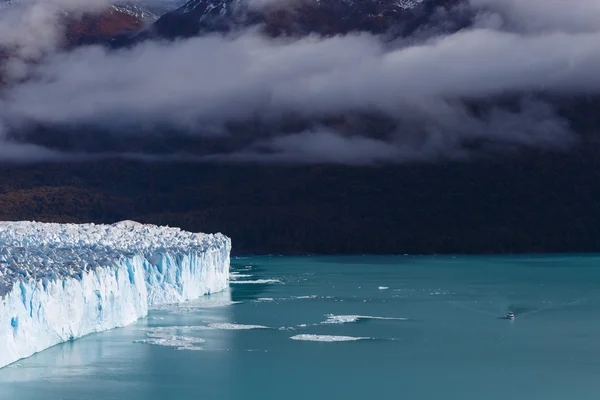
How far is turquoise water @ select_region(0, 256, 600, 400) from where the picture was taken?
2691cm

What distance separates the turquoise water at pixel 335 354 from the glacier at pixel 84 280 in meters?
0.75

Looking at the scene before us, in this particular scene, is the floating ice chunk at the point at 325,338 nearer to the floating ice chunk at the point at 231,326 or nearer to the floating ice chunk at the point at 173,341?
the floating ice chunk at the point at 231,326

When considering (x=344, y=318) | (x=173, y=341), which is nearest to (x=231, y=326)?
(x=173, y=341)

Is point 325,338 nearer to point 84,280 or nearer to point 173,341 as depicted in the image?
point 173,341

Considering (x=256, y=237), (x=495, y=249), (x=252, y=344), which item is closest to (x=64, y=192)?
(x=256, y=237)

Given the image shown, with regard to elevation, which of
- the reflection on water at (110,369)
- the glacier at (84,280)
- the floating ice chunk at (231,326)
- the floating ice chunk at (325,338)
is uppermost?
the glacier at (84,280)

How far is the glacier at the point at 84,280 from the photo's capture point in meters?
29.2

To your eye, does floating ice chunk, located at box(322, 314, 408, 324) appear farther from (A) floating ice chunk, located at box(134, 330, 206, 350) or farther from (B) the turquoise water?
(A) floating ice chunk, located at box(134, 330, 206, 350)

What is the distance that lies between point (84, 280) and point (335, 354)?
346 inches

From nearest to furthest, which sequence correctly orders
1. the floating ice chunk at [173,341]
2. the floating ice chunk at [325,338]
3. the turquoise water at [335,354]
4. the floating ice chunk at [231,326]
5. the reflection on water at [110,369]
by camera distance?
1. the reflection on water at [110,369]
2. the turquoise water at [335,354]
3. the floating ice chunk at [173,341]
4. the floating ice chunk at [325,338]
5. the floating ice chunk at [231,326]

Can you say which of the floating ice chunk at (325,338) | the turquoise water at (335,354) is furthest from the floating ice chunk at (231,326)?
the floating ice chunk at (325,338)

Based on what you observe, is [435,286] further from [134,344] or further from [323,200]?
[323,200]

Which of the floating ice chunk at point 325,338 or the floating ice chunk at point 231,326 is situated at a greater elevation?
the floating ice chunk at point 231,326

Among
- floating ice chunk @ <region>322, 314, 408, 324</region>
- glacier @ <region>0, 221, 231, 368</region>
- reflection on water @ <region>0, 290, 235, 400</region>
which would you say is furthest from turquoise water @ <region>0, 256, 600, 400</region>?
glacier @ <region>0, 221, 231, 368</region>
